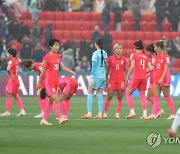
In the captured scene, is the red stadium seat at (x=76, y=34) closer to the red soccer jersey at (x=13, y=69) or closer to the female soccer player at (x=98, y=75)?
the red soccer jersey at (x=13, y=69)

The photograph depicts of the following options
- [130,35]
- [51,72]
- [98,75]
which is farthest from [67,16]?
[51,72]

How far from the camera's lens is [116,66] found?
2258 centimetres

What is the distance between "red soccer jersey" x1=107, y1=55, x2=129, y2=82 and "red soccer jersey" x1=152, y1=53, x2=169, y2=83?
120cm

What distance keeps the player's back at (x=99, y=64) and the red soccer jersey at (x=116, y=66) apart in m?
0.17

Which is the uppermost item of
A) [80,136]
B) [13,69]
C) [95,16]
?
[95,16]

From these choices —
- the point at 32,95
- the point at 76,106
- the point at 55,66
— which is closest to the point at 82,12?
the point at 32,95

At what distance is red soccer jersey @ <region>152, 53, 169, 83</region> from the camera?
2150cm

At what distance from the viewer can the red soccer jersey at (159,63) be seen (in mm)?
21500

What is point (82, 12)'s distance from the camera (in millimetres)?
41531

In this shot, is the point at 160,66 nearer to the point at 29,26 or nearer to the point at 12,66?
the point at 12,66

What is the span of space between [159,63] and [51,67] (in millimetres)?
3294

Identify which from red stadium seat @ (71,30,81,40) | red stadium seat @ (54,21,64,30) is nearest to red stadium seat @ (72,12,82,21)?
red stadium seat @ (54,21,64,30)

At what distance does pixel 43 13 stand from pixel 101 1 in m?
2.91

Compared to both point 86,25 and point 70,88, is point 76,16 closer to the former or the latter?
point 86,25
